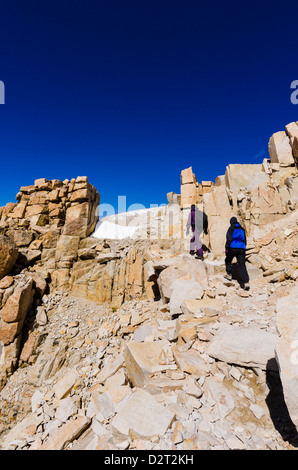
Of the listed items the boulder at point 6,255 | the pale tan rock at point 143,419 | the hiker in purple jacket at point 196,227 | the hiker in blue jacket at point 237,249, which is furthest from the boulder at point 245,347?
the boulder at point 6,255

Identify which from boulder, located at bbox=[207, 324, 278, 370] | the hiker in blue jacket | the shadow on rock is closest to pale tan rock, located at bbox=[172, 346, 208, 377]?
boulder, located at bbox=[207, 324, 278, 370]

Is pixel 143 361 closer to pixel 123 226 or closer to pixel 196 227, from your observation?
pixel 196 227

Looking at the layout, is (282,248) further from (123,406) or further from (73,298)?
(73,298)

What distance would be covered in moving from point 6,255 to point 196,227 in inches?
516

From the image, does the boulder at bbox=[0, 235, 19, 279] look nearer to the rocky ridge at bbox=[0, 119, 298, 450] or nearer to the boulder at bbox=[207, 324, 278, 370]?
the rocky ridge at bbox=[0, 119, 298, 450]

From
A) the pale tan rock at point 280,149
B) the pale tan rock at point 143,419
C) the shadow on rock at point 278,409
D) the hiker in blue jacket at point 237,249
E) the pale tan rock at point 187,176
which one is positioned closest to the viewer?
the shadow on rock at point 278,409

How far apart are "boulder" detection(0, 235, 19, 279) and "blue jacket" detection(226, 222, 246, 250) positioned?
14338 millimetres

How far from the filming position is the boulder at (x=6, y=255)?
13148mm

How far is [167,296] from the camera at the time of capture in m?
8.77

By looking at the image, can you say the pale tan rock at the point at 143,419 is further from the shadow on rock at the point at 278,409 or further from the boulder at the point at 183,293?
the boulder at the point at 183,293

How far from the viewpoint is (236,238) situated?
865 centimetres

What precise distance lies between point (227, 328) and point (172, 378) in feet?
6.62

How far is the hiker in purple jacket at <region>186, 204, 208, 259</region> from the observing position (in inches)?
450

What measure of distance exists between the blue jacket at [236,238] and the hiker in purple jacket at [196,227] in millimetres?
2666
